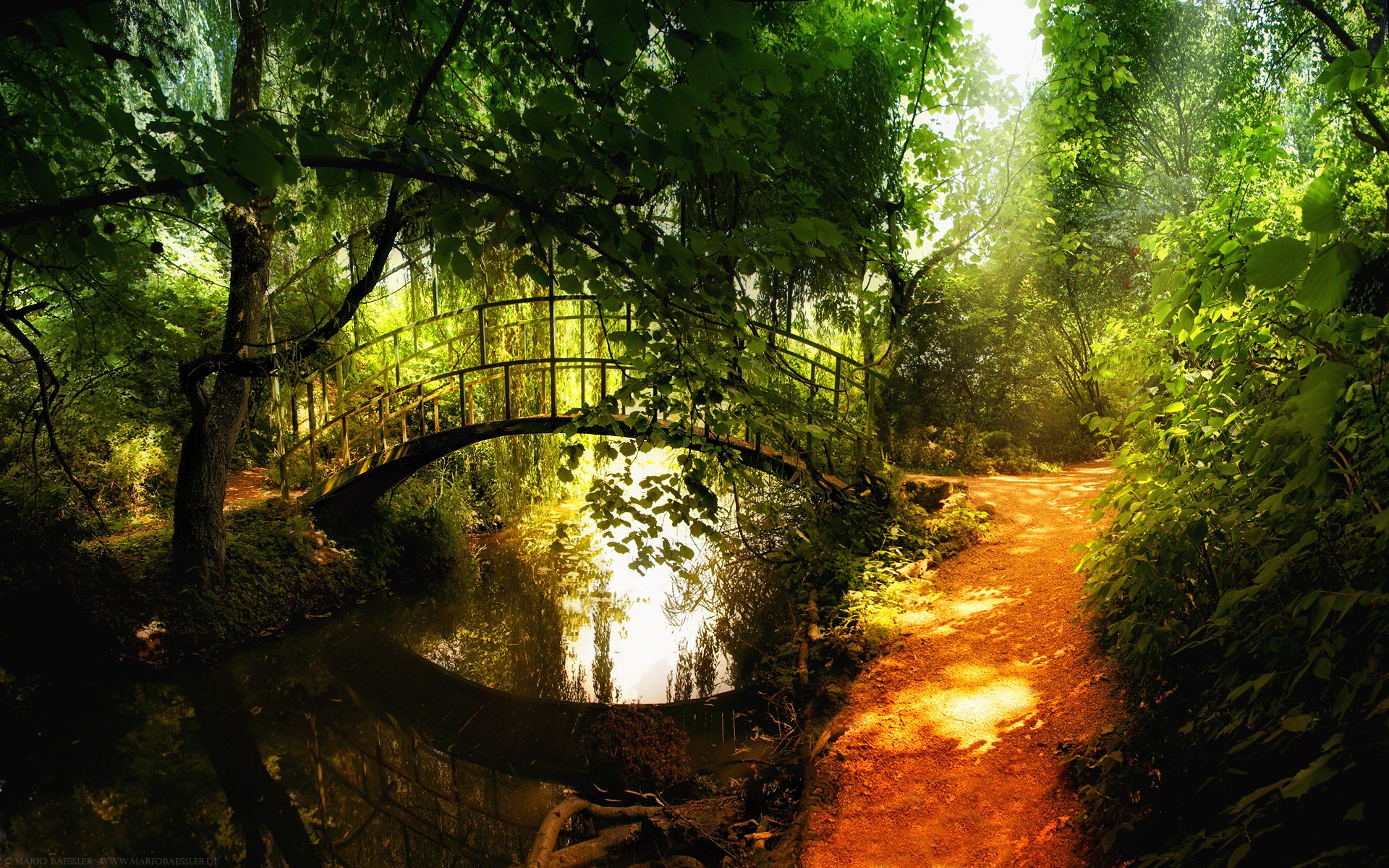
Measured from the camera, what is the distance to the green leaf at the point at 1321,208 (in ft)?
3.60

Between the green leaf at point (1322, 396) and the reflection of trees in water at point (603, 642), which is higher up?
the green leaf at point (1322, 396)

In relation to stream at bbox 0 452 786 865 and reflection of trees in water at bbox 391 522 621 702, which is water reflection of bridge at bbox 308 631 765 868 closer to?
stream at bbox 0 452 786 865

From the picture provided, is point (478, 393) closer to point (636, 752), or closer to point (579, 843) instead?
point (636, 752)

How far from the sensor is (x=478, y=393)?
29.4 ft

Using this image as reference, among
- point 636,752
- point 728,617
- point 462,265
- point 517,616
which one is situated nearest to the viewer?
point 462,265

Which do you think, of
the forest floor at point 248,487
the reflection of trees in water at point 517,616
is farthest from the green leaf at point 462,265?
the forest floor at point 248,487

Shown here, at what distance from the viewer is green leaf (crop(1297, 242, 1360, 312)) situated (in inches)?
42.7

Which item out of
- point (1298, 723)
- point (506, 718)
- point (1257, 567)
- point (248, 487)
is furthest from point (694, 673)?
point (248, 487)

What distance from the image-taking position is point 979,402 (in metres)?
11.7

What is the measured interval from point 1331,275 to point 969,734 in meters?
2.88

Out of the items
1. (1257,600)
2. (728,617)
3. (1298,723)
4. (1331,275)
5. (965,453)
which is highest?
(1331,275)

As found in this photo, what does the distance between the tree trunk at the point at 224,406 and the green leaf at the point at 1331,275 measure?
6.40m

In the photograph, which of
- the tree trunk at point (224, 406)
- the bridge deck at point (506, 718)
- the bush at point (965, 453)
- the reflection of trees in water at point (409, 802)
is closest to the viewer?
the reflection of trees in water at point (409, 802)

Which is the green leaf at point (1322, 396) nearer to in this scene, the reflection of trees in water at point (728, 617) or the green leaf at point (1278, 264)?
the green leaf at point (1278, 264)
